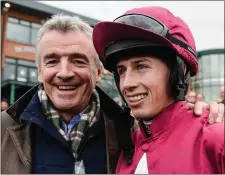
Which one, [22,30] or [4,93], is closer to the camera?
[4,93]

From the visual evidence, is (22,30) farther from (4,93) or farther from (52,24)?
(52,24)

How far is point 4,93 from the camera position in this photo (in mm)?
17141

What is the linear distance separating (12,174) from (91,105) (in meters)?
0.85

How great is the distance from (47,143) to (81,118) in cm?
34

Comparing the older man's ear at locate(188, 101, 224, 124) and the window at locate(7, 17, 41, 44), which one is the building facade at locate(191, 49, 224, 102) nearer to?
the window at locate(7, 17, 41, 44)

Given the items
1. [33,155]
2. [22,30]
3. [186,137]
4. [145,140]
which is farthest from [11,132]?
[22,30]

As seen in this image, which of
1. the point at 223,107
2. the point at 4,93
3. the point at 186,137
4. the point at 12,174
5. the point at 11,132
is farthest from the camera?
the point at 4,93

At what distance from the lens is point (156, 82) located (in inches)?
72.0

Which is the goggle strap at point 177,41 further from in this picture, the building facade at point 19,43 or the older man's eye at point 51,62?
the building facade at point 19,43

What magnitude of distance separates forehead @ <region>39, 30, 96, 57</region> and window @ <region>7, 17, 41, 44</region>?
17.0 m

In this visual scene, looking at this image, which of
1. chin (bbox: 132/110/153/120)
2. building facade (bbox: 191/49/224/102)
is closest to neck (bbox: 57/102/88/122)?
chin (bbox: 132/110/153/120)

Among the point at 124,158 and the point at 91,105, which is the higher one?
the point at 91,105

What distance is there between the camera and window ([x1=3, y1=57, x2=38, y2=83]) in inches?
695

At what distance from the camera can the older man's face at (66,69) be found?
249cm
